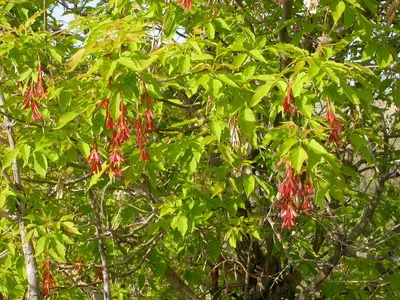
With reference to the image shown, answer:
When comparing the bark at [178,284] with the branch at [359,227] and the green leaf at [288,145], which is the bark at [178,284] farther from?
the green leaf at [288,145]

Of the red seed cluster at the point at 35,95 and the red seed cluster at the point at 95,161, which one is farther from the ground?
the red seed cluster at the point at 35,95

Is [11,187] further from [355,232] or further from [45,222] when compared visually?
[355,232]

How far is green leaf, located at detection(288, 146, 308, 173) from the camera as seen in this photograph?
212cm

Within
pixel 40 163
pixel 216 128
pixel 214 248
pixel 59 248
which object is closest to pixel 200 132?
pixel 216 128

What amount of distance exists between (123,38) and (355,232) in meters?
2.07

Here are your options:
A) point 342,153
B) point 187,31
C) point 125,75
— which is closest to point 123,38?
point 125,75

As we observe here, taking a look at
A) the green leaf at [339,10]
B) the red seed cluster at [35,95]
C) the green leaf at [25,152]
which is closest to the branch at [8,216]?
the green leaf at [25,152]

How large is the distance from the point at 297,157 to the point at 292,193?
0.85 ft

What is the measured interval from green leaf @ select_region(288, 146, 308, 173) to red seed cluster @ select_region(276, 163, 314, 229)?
117 mm

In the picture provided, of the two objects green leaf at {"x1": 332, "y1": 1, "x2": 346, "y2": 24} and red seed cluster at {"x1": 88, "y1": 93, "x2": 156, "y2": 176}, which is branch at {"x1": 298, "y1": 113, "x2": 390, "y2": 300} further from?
red seed cluster at {"x1": 88, "y1": 93, "x2": 156, "y2": 176}

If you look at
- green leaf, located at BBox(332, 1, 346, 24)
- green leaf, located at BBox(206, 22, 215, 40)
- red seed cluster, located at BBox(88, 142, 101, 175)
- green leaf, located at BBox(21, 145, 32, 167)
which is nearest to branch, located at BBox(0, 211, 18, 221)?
green leaf, located at BBox(21, 145, 32, 167)

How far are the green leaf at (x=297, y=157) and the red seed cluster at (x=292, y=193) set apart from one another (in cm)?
12

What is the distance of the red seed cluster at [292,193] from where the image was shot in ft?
7.61

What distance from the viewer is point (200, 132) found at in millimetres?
3207
